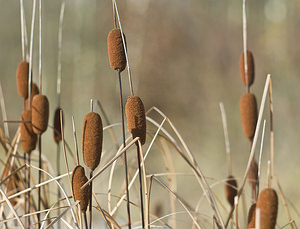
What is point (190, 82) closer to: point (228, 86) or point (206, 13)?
point (228, 86)

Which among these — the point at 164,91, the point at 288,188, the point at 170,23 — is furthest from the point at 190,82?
the point at 288,188

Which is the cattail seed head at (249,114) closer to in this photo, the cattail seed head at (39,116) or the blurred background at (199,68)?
the cattail seed head at (39,116)

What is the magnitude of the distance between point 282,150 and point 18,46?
1.58 meters

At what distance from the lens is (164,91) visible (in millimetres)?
2037

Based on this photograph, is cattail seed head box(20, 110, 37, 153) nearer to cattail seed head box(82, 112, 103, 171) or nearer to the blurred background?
cattail seed head box(82, 112, 103, 171)

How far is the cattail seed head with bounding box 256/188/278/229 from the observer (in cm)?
23

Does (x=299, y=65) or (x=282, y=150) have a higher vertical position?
(x=299, y=65)

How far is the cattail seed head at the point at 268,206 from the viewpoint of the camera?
23 centimetres

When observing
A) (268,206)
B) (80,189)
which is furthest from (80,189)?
(268,206)

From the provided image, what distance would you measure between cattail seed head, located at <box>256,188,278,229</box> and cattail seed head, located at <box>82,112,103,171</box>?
4.3 inches

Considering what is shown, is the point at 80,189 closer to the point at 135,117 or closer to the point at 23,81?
the point at 135,117

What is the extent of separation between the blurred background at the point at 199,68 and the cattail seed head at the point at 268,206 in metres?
1.64

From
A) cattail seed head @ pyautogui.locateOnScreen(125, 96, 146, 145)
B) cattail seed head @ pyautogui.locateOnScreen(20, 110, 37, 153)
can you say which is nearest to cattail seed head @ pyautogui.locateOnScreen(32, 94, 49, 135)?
cattail seed head @ pyautogui.locateOnScreen(20, 110, 37, 153)

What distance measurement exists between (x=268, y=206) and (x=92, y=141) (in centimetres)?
12
